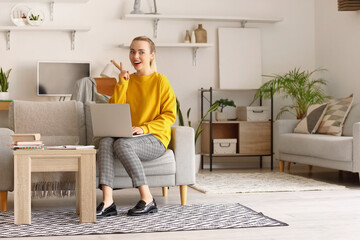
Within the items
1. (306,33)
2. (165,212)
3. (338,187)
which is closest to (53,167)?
(165,212)

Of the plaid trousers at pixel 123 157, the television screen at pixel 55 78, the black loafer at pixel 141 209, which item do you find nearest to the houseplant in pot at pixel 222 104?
the television screen at pixel 55 78

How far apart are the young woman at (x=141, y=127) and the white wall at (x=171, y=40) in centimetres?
286

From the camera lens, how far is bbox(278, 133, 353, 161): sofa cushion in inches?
192

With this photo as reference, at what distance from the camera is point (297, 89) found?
660cm

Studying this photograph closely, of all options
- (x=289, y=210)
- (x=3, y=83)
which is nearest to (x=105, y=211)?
(x=289, y=210)

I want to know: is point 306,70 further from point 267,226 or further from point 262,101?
point 267,226

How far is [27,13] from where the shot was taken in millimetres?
6387

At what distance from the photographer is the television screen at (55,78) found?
21.0ft

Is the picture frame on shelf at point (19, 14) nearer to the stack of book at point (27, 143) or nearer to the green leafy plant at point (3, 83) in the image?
the green leafy plant at point (3, 83)

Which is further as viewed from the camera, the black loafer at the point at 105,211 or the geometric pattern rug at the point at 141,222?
the black loafer at the point at 105,211

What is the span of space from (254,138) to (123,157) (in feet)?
11.1

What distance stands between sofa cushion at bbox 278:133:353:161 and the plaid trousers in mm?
2022

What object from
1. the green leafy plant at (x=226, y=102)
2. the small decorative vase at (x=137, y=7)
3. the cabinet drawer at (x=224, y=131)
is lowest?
the cabinet drawer at (x=224, y=131)

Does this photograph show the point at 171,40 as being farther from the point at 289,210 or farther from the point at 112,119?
the point at 289,210
